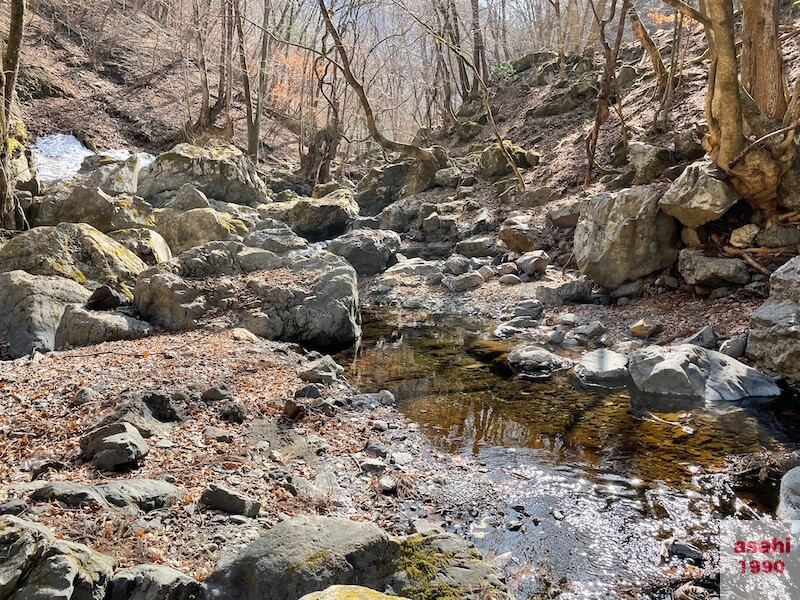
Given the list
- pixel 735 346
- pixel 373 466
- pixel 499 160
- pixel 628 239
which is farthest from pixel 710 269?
pixel 499 160

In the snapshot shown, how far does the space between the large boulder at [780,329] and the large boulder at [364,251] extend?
1017cm

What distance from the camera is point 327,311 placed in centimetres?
938

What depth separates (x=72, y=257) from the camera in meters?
8.90

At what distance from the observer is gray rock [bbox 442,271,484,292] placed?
44.5 feet

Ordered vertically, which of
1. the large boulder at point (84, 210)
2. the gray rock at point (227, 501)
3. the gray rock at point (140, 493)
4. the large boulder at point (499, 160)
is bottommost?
the gray rock at point (227, 501)

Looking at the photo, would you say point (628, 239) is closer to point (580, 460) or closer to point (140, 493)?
point (580, 460)

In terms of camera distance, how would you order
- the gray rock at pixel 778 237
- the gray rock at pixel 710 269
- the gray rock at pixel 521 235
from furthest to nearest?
1. the gray rock at pixel 521 235
2. the gray rock at pixel 710 269
3. the gray rock at pixel 778 237

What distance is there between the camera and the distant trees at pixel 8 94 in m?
8.70

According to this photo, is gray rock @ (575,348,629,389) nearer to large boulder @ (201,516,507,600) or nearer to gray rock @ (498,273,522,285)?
large boulder @ (201,516,507,600)

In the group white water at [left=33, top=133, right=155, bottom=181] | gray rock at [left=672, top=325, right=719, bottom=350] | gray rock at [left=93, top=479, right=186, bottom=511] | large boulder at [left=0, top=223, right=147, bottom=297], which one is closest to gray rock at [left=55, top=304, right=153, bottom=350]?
large boulder at [left=0, top=223, right=147, bottom=297]

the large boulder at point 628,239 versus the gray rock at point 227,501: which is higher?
the large boulder at point 628,239

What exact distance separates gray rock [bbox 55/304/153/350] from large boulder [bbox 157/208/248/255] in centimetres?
548

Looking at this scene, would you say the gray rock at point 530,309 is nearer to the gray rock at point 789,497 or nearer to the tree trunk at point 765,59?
the tree trunk at point 765,59

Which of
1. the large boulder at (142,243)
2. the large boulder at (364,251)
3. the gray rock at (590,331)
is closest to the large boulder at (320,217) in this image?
the large boulder at (364,251)
